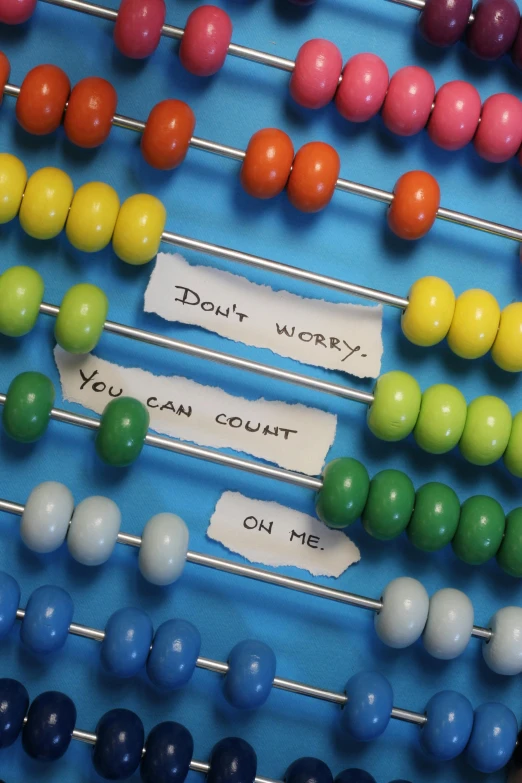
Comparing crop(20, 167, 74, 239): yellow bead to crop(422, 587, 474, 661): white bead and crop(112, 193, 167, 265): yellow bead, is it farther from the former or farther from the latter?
crop(422, 587, 474, 661): white bead

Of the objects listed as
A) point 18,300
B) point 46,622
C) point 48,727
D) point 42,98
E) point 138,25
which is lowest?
point 48,727

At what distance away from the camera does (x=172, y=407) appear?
123 cm

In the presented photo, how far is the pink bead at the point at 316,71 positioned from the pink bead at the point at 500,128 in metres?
0.20

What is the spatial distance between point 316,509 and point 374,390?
178 mm

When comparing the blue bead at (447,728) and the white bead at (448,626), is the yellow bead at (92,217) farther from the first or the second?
the blue bead at (447,728)

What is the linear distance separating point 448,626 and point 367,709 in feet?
0.50

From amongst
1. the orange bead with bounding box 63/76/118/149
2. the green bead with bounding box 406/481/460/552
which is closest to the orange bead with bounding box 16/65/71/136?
the orange bead with bounding box 63/76/118/149

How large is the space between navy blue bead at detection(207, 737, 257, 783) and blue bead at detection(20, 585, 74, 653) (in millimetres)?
250

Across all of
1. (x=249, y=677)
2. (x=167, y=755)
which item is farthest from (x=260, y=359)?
(x=167, y=755)

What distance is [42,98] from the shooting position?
3.73 ft

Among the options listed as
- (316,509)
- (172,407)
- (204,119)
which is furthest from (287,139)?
(316,509)

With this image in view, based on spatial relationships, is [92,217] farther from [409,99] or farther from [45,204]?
[409,99]

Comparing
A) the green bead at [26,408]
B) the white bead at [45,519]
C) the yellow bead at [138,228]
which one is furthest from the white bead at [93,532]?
the yellow bead at [138,228]

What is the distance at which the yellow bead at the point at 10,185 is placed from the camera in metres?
1.13
